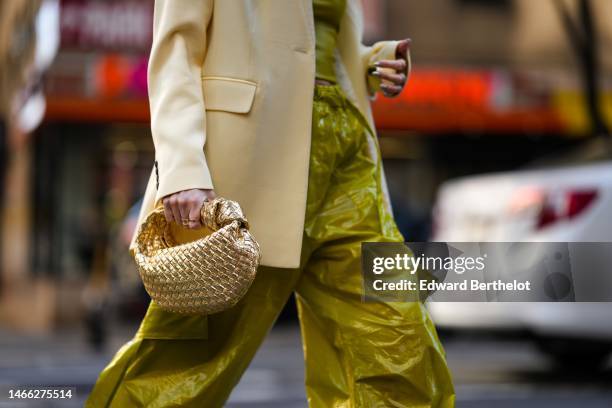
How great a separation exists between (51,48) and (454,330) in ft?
20.4

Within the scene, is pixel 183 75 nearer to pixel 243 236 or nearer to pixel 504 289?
pixel 243 236

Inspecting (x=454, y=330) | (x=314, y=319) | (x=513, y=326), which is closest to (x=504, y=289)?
(x=314, y=319)

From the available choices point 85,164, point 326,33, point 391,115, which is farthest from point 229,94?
point 85,164

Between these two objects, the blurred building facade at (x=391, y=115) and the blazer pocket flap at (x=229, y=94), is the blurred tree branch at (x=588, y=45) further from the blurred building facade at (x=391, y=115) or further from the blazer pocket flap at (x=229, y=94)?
the blazer pocket flap at (x=229, y=94)

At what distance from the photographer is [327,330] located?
10.1ft

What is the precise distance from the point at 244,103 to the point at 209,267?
48 cm

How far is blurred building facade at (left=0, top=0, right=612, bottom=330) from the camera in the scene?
1312cm

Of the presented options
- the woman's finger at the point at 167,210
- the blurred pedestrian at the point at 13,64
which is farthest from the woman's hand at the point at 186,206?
the blurred pedestrian at the point at 13,64

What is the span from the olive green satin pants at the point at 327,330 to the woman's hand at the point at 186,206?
0.26 meters

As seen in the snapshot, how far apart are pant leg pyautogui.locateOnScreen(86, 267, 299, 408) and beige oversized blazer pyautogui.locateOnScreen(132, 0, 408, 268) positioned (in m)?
0.18

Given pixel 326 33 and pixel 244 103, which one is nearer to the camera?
pixel 244 103

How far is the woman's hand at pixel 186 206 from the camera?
2744 mm

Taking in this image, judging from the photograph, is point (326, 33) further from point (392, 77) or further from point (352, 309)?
point (352, 309)

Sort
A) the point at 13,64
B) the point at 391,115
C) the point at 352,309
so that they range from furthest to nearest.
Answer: the point at 13,64 → the point at 391,115 → the point at 352,309
